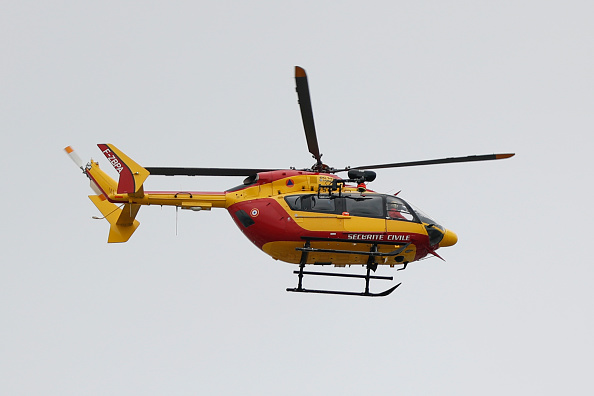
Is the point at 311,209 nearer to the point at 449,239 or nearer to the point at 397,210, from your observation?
the point at 397,210

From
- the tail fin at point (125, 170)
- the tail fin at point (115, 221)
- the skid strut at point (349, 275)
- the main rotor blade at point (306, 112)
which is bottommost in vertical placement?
the skid strut at point (349, 275)

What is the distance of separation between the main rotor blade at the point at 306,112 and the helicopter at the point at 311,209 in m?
0.05

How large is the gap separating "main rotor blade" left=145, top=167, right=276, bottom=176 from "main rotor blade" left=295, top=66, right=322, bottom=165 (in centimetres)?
142

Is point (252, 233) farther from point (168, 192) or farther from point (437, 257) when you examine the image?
point (437, 257)

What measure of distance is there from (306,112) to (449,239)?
206 inches

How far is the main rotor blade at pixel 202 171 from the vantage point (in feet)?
59.7

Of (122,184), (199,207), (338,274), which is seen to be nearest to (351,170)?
(338,274)

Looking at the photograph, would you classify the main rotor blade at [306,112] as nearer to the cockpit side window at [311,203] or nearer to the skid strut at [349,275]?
the cockpit side window at [311,203]

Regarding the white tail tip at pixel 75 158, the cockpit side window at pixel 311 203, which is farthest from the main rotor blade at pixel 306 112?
the white tail tip at pixel 75 158

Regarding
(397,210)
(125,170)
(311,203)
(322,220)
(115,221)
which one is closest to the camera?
(125,170)

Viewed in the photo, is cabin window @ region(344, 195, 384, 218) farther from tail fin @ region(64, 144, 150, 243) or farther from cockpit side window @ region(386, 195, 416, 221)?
tail fin @ region(64, 144, 150, 243)

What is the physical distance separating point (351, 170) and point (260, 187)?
219cm

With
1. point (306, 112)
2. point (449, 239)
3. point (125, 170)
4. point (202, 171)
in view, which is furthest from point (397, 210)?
point (125, 170)

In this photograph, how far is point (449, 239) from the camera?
19.1 metres
